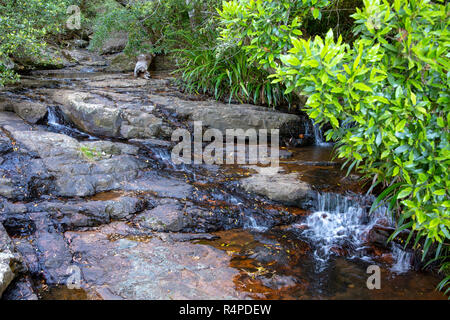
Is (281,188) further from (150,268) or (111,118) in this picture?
(111,118)

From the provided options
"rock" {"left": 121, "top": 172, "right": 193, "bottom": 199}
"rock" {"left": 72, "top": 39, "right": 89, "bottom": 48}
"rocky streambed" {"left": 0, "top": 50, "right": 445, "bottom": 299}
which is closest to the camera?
"rocky streambed" {"left": 0, "top": 50, "right": 445, "bottom": 299}

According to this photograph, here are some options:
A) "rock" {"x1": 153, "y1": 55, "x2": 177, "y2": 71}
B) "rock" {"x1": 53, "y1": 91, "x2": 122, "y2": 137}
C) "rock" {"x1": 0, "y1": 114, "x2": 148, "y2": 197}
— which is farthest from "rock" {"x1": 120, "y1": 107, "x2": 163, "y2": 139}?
"rock" {"x1": 153, "y1": 55, "x2": 177, "y2": 71}

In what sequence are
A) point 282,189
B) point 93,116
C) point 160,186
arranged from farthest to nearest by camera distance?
point 93,116 → point 160,186 → point 282,189

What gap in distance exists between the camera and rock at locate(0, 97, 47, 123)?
5.70 m

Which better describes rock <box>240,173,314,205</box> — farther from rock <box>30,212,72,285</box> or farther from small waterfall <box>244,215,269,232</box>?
rock <box>30,212,72,285</box>

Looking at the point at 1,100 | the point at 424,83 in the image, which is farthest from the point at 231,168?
the point at 1,100

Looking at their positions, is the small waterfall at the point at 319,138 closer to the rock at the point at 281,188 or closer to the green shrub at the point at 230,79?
the green shrub at the point at 230,79

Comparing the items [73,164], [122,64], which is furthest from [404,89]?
[122,64]

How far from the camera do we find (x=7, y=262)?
Result: 247 cm

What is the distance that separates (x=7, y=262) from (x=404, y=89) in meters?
3.08

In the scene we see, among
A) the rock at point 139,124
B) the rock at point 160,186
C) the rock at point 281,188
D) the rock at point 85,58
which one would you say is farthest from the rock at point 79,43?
the rock at point 281,188

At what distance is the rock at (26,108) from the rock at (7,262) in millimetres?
3403

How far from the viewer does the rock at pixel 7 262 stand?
7.79 ft

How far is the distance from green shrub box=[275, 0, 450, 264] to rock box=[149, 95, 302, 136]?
11.7 feet
